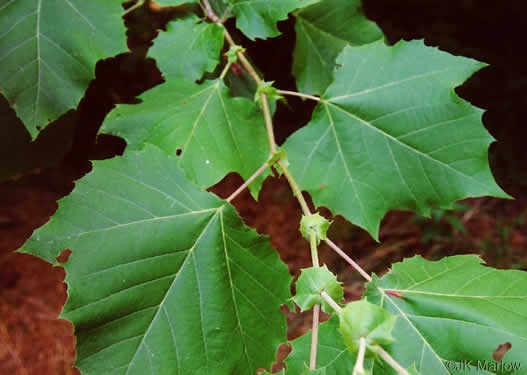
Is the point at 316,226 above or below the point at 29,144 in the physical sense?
below

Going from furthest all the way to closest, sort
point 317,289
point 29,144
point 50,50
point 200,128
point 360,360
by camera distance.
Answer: point 29,144 → point 200,128 → point 50,50 → point 317,289 → point 360,360

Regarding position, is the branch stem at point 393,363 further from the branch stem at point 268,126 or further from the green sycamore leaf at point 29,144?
the green sycamore leaf at point 29,144

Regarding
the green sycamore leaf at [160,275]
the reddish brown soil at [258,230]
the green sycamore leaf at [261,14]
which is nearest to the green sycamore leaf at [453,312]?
the green sycamore leaf at [160,275]

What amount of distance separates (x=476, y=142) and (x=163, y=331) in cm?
85

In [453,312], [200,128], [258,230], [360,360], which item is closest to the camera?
[360,360]

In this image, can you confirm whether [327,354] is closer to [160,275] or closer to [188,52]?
[160,275]

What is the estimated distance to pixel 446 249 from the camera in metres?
2.69

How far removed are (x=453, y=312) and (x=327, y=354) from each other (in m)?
0.29

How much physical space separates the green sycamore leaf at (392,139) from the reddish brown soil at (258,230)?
112 centimetres

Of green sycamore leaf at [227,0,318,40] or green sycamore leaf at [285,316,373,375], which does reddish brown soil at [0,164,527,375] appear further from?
green sycamore leaf at [285,316,373,375]

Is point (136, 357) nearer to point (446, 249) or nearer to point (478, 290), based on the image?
point (478, 290)

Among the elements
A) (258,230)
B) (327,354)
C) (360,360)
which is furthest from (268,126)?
(258,230)

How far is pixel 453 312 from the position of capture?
3.07ft

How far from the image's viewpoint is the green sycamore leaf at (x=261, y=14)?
3.82 feet
